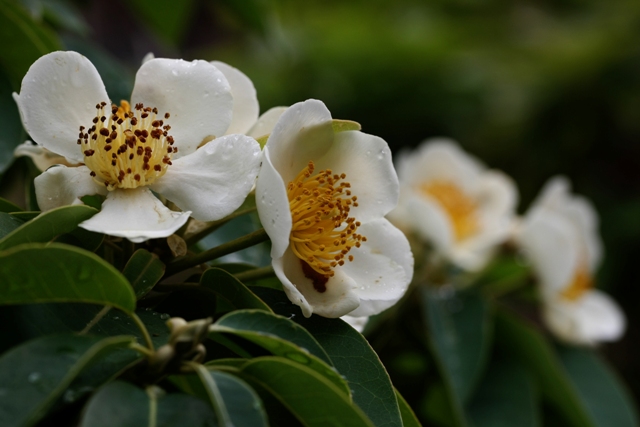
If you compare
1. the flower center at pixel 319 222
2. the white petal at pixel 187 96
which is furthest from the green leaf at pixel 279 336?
the white petal at pixel 187 96

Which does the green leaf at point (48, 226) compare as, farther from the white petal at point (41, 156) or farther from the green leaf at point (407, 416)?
the green leaf at point (407, 416)

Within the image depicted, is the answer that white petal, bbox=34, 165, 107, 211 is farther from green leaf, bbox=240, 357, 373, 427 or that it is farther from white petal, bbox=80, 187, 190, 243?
green leaf, bbox=240, 357, 373, 427

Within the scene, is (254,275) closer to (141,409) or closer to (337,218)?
(337,218)

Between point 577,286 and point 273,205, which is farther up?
point 273,205

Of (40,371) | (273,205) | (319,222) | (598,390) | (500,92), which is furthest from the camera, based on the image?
(500,92)

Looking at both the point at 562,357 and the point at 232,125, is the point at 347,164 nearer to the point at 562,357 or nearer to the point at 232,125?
the point at 232,125

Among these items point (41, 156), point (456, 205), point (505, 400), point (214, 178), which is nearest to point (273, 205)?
point (214, 178)
